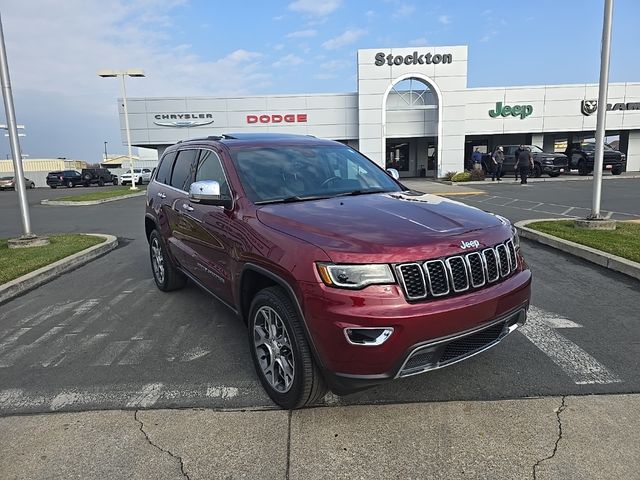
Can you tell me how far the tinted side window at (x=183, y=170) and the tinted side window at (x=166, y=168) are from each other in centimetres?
17

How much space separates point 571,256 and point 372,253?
226 inches

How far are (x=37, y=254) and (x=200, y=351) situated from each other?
5.51 meters

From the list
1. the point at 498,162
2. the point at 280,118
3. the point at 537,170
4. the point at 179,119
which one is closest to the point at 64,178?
the point at 179,119

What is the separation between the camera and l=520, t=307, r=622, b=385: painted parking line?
131 inches

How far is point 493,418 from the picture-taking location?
9.36ft

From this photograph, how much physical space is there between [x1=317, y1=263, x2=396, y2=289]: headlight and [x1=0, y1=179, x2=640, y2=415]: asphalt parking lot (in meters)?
1.06

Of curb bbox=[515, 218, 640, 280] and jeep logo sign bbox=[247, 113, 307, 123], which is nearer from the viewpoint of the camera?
curb bbox=[515, 218, 640, 280]

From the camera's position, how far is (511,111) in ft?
104

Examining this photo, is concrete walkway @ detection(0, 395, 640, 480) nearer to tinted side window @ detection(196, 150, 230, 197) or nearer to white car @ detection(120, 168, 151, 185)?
tinted side window @ detection(196, 150, 230, 197)

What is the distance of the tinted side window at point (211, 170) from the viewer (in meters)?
3.72

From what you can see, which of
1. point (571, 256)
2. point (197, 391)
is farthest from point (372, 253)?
point (571, 256)

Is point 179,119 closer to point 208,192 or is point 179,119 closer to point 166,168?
point 166,168

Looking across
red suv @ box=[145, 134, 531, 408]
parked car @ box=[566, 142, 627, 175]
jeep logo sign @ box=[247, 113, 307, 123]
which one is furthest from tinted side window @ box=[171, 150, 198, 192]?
jeep logo sign @ box=[247, 113, 307, 123]

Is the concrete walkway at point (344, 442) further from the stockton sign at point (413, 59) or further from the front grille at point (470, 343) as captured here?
the stockton sign at point (413, 59)
